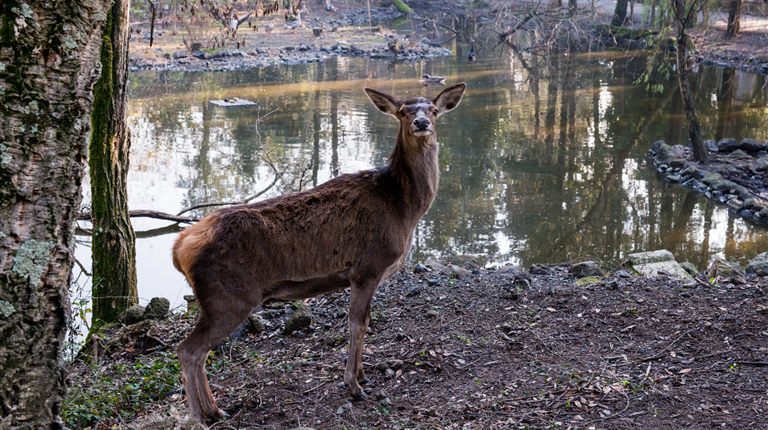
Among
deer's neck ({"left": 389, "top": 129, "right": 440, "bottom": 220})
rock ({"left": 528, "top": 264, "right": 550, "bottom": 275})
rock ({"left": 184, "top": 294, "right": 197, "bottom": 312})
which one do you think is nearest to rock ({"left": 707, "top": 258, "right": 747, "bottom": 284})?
rock ({"left": 528, "top": 264, "right": 550, "bottom": 275})

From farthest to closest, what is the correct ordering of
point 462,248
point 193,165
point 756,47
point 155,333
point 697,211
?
point 756,47 < point 193,165 < point 697,211 < point 462,248 < point 155,333

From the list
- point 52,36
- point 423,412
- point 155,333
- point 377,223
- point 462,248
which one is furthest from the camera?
point 462,248

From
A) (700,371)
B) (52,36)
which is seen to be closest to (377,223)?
(700,371)

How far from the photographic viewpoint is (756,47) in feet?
101

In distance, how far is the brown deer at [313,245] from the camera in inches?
197

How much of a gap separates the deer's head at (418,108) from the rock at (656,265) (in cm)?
377

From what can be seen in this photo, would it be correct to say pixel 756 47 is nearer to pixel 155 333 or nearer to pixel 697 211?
pixel 697 211

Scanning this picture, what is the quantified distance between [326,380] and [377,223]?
3.86ft

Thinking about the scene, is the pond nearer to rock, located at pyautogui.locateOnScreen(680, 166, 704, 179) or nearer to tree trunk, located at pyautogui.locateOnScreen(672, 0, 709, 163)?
rock, located at pyautogui.locateOnScreen(680, 166, 704, 179)

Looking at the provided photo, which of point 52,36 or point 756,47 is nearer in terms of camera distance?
point 52,36

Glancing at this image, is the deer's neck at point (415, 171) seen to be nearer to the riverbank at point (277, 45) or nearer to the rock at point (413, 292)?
the rock at point (413, 292)

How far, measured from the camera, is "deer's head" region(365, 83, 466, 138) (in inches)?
223

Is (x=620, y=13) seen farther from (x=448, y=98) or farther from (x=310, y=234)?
(x=310, y=234)

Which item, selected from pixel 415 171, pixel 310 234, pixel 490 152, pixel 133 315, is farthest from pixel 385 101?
pixel 490 152
